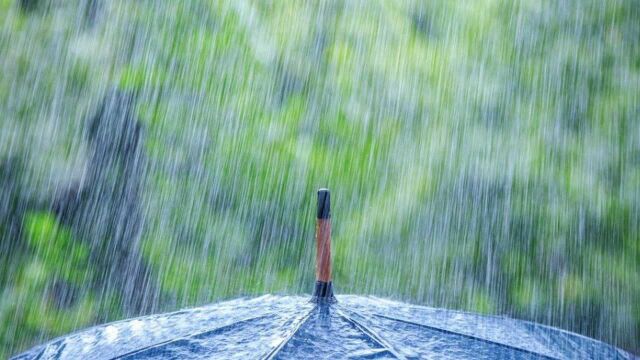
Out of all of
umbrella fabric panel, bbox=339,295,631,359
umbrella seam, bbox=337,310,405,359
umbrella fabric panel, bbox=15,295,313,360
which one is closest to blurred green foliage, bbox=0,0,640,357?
umbrella fabric panel, bbox=339,295,631,359

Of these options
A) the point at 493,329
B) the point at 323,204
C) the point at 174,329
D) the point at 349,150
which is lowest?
the point at 174,329

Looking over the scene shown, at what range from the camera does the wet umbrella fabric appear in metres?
2.05

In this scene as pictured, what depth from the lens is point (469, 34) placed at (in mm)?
4562

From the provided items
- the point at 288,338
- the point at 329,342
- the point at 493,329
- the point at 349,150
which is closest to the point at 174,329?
the point at 288,338

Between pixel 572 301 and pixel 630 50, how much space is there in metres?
1.56

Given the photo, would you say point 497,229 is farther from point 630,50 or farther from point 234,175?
point 234,175

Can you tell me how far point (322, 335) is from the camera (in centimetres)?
206

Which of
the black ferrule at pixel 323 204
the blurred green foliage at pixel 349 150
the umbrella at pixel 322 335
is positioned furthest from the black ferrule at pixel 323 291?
the blurred green foliage at pixel 349 150

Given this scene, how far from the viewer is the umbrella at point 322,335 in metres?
2.05

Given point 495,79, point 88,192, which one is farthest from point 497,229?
point 88,192

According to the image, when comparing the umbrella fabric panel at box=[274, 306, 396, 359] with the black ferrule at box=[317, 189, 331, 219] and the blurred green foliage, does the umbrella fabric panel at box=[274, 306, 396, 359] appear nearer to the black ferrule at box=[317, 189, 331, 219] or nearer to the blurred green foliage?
the black ferrule at box=[317, 189, 331, 219]

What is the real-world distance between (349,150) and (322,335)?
294 cm

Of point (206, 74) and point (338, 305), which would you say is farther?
point (206, 74)

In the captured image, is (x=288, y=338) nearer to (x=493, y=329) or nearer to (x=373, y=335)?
(x=373, y=335)
